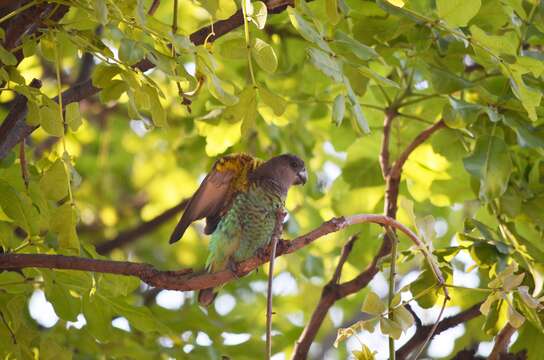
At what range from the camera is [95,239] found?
617 cm

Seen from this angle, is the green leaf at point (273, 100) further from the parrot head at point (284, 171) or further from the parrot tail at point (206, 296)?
the parrot tail at point (206, 296)

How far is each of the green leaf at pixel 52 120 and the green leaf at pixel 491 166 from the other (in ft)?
4.92

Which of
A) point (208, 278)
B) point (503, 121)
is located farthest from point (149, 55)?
point (503, 121)

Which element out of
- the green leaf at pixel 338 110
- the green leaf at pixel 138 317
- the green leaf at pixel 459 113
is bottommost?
the green leaf at pixel 138 317

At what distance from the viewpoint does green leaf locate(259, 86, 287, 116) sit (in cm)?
267

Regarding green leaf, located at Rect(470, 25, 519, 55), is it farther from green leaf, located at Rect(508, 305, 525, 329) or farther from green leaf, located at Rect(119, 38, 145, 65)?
green leaf, located at Rect(119, 38, 145, 65)

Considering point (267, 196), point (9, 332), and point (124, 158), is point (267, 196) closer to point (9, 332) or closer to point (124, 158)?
point (9, 332)

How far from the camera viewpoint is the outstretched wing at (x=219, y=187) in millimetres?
Answer: 3652

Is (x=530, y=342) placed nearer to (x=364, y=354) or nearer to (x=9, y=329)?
(x=364, y=354)

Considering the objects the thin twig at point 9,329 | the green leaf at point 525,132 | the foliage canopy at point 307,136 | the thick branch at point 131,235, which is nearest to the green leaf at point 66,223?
the foliage canopy at point 307,136

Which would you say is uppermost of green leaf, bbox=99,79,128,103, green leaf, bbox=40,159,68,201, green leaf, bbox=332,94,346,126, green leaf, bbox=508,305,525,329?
green leaf, bbox=99,79,128,103

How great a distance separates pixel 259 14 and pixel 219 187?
1417mm

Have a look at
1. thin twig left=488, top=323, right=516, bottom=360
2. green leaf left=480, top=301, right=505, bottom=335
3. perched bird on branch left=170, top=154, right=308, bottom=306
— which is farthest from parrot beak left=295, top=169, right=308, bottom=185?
thin twig left=488, top=323, right=516, bottom=360

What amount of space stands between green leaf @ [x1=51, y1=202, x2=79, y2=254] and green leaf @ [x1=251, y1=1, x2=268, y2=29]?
31.2 inches
